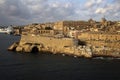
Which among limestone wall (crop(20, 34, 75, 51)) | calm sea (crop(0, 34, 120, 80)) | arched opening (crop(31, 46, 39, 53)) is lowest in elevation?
calm sea (crop(0, 34, 120, 80))

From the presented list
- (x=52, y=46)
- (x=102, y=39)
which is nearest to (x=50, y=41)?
(x=52, y=46)

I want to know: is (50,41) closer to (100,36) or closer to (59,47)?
(59,47)

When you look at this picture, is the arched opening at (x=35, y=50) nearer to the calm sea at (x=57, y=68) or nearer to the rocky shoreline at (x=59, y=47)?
the rocky shoreline at (x=59, y=47)

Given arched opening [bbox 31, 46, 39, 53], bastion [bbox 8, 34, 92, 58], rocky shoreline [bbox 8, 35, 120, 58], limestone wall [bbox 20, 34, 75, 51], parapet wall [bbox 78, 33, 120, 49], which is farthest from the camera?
arched opening [bbox 31, 46, 39, 53]

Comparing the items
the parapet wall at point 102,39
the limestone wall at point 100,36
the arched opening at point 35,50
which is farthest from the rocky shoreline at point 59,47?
the limestone wall at point 100,36

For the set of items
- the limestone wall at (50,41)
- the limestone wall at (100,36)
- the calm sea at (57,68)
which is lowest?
the calm sea at (57,68)

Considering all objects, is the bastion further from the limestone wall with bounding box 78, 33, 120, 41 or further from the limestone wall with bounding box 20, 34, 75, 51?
the limestone wall with bounding box 78, 33, 120, 41

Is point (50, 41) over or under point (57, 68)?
over

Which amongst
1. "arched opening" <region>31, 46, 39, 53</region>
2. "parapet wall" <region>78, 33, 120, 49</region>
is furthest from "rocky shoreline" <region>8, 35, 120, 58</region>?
"parapet wall" <region>78, 33, 120, 49</region>

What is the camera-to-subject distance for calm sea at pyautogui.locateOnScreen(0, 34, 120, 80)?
88.4 ft

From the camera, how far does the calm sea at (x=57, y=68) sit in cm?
2695

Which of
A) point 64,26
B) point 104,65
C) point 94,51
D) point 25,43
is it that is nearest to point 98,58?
point 94,51

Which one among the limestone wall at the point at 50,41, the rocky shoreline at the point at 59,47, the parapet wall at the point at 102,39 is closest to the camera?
the rocky shoreline at the point at 59,47

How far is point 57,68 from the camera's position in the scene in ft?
102
